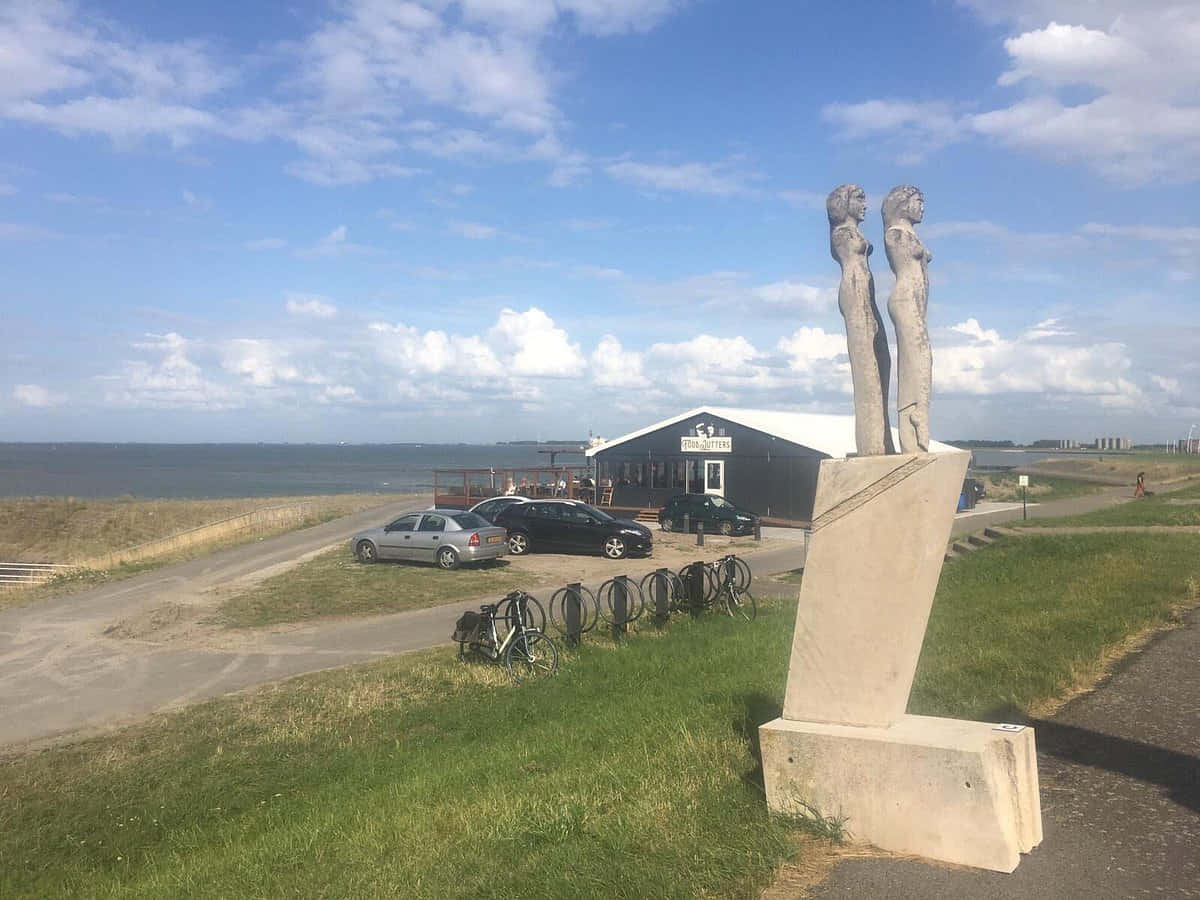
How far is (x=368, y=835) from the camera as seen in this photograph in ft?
19.7

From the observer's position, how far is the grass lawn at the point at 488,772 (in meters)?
5.09

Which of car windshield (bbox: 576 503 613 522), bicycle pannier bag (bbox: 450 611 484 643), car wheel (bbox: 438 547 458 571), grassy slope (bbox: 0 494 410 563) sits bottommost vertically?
grassy slope (bbox: 0 494 410 563)

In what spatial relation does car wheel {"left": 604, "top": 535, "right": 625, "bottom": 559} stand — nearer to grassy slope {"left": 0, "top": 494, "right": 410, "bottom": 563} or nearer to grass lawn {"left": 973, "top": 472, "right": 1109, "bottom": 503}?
grassy slope {"left": 0, "top": 494, "right": 410, "bottom": 563}

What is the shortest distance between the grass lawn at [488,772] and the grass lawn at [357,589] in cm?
527

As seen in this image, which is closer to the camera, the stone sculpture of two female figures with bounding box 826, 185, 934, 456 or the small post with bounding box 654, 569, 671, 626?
the stone sculpture of two female figures with bounding box 826, 185, 934, 456

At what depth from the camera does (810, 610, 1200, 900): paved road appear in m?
4.36

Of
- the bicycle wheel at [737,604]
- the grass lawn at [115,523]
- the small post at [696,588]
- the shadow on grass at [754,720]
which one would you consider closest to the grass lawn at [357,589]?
the small post at [696,588]

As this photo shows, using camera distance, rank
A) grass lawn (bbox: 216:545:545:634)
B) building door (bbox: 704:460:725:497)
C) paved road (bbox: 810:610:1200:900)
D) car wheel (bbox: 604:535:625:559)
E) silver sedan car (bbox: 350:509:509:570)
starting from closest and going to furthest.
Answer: paved road (bbox: 810:610:1200:900)
grass lawn (bbox: 216:545:545:634)
silver sedan car (bbox: 350:509:509:570)
car wheel (bbox: 604:535:625:559)
building door (bbox: 704:460:725:497)

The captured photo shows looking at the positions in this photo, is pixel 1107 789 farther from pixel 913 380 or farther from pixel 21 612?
pixel 21 612

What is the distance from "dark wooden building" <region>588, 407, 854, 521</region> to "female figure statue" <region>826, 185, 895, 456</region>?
2754 centimetres

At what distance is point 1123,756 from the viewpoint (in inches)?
242

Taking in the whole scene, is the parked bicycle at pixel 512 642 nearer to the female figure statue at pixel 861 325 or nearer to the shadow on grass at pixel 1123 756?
the shadow on grass at pixel 1123 756

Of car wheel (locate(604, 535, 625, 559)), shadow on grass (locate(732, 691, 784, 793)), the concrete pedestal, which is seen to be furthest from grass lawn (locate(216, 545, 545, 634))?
the concrete pedestal

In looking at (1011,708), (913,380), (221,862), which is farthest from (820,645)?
(221,862)
